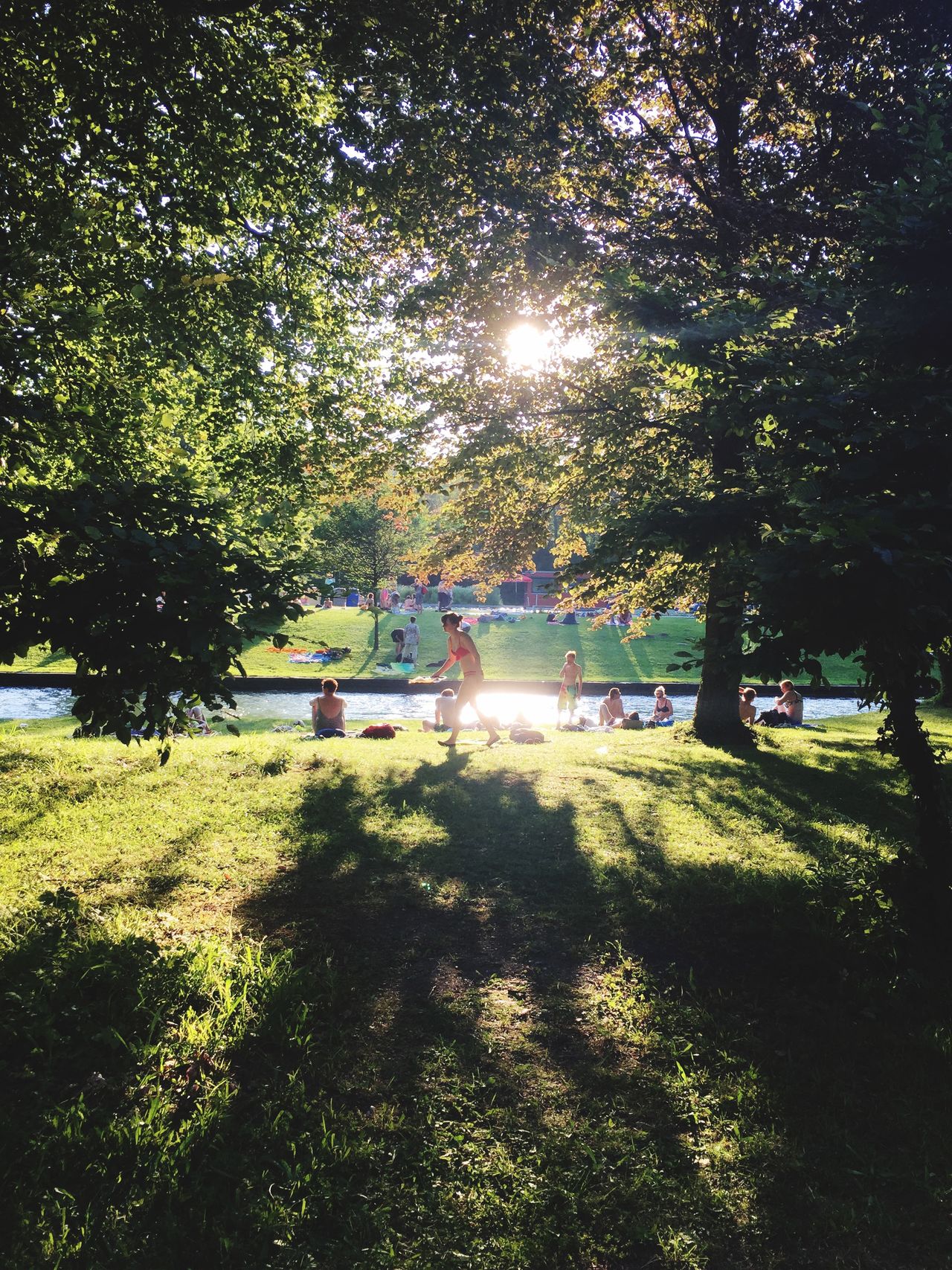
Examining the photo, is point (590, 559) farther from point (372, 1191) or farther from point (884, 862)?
point (372, 1191)

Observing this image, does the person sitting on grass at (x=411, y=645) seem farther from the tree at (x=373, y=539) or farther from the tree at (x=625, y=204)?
the tree at (x=625, y=204)

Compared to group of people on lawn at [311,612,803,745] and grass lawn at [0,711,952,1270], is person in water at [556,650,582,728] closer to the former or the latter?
group of people on lawn at [311,612,803,745]

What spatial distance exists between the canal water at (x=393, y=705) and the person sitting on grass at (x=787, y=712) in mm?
1912

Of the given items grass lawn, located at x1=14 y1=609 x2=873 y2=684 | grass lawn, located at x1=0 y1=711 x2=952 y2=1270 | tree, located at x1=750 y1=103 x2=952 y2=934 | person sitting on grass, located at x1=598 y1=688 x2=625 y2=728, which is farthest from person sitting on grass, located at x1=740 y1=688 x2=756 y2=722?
tree, located at x1=750 y1=103 x2=952 y2=934

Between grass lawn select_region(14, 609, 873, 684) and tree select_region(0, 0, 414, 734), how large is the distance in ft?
44.8

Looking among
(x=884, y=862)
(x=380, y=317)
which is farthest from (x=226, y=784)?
(x=380, y=317)

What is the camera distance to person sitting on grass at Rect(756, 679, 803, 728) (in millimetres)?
16062

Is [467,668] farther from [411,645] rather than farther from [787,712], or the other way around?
[411,645]

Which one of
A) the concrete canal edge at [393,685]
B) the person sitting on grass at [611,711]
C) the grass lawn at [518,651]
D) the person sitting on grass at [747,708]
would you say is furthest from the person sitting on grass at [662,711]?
the grass lawn at [518,651]

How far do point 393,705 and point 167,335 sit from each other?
14.6 metres

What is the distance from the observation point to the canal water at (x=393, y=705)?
17.7 meters

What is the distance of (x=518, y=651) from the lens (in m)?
32.7

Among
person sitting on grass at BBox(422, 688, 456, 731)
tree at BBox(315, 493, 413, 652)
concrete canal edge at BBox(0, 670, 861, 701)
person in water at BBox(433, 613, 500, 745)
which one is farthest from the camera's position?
tree at BBox(315, 493, 413, 652)

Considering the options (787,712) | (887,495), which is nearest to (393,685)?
(787,712)
